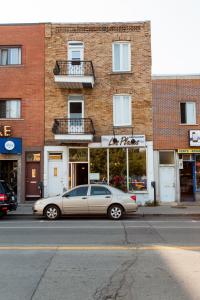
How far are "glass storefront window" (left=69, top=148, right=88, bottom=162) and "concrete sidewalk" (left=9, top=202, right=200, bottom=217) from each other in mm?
3524

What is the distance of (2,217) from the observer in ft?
58.0

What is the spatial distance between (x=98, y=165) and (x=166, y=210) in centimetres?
505

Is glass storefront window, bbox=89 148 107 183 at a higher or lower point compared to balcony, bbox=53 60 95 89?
lower

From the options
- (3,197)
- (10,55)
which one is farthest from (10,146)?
(3,197)

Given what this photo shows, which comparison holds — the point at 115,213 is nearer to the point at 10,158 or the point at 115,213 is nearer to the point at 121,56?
the point at 10,158

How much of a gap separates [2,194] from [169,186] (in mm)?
9950

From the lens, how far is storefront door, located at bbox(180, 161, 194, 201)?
74.9 feet

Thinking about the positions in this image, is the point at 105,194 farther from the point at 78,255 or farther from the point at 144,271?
the point at 144,271

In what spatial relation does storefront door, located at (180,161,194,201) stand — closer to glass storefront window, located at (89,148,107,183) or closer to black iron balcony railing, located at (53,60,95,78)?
glass storefront window, located at (89,148,107,183)

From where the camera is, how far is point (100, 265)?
24.7ft

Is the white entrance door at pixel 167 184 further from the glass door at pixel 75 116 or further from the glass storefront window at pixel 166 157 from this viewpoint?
the glass door at pixel 75 116

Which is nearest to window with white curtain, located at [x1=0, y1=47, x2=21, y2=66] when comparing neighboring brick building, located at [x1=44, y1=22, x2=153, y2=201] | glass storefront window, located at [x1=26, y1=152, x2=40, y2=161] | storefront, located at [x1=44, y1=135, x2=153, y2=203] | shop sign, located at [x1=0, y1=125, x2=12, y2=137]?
neighboring brick building, located at [x1=44, y1=22, x2=153, y2=201]

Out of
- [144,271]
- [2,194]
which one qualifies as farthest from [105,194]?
[144,271]

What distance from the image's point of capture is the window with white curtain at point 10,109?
23.1 meters
